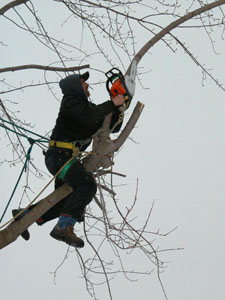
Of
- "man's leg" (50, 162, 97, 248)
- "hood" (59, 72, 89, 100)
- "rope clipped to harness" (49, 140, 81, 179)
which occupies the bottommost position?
"man's leg" (50, 162, 97, 248)

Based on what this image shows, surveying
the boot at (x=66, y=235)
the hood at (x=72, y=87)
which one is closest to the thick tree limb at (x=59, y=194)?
the boot at (x=66, y=235)

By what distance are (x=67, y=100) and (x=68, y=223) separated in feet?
2.78

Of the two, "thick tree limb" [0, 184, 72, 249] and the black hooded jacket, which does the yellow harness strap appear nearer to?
the black hooded jacket

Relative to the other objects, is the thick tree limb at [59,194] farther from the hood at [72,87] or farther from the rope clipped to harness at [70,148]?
the hood at [72,87]

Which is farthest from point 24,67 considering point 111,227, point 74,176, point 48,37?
point 111,227

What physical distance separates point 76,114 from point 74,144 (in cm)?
21

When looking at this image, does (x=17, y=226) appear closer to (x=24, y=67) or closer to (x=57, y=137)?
(x=57, y=137)

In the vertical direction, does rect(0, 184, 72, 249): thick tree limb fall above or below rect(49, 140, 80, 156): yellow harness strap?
below

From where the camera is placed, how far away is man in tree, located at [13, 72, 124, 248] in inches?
120

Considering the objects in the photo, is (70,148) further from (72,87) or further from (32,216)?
(32,216)

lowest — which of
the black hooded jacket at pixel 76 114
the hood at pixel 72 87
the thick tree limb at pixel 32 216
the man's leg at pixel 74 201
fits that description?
the thick tree limb at pixel 32 216

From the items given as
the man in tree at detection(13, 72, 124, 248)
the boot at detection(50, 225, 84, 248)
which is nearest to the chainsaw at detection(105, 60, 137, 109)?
the man in tree at detection(13, 72, 124, 248)

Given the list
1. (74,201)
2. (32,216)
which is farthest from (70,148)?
(32,216)

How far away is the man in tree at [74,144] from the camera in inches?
120
